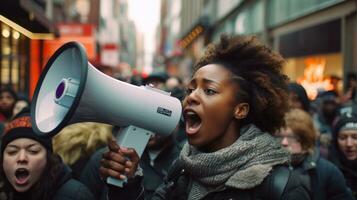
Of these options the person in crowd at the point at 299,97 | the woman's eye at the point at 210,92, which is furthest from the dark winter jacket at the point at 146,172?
the woman's eye at the point at 210,92

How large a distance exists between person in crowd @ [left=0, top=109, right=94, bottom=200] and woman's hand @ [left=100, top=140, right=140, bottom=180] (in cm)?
100

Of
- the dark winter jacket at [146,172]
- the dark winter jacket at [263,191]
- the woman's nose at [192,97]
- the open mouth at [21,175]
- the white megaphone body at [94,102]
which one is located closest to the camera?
the white megaphone body at [94,102]

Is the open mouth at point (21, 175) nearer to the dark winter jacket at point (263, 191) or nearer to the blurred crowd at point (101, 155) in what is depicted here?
the blurred crowd at point (101, 155)

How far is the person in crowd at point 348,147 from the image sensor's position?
4656mm

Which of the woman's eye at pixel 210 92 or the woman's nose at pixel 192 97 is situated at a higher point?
the woman's eye at pixel 210 92

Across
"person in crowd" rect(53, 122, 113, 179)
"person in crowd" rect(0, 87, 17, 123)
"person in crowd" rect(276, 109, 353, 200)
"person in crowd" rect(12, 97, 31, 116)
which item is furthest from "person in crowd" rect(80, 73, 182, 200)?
"person in crowd" rect(0, 87, 17, 123)

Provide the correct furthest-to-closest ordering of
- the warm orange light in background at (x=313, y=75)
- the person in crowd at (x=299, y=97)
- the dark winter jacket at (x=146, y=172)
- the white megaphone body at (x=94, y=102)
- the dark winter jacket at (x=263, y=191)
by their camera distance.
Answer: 1. the warm orange light in background at (x=313, y=75)
2. the person in crowd at (x=299, y=97)
3. the dark winter jacket at (x=146, y=172)
4. the dark winter jacket at (x=263, y=191)
5. the white megaphone body at (x=94, y=102)

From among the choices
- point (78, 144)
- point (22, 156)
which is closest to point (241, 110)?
point (22, 156)

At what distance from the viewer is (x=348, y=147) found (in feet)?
15.3

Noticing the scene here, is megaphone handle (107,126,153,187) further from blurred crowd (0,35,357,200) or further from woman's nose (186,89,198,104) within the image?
blurred crowd (0,35,357,200)

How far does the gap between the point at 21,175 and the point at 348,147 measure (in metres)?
2.74

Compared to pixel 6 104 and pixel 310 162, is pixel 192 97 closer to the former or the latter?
pixel 310 162

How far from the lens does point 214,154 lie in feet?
7.36

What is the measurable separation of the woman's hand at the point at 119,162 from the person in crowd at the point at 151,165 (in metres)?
1.54
